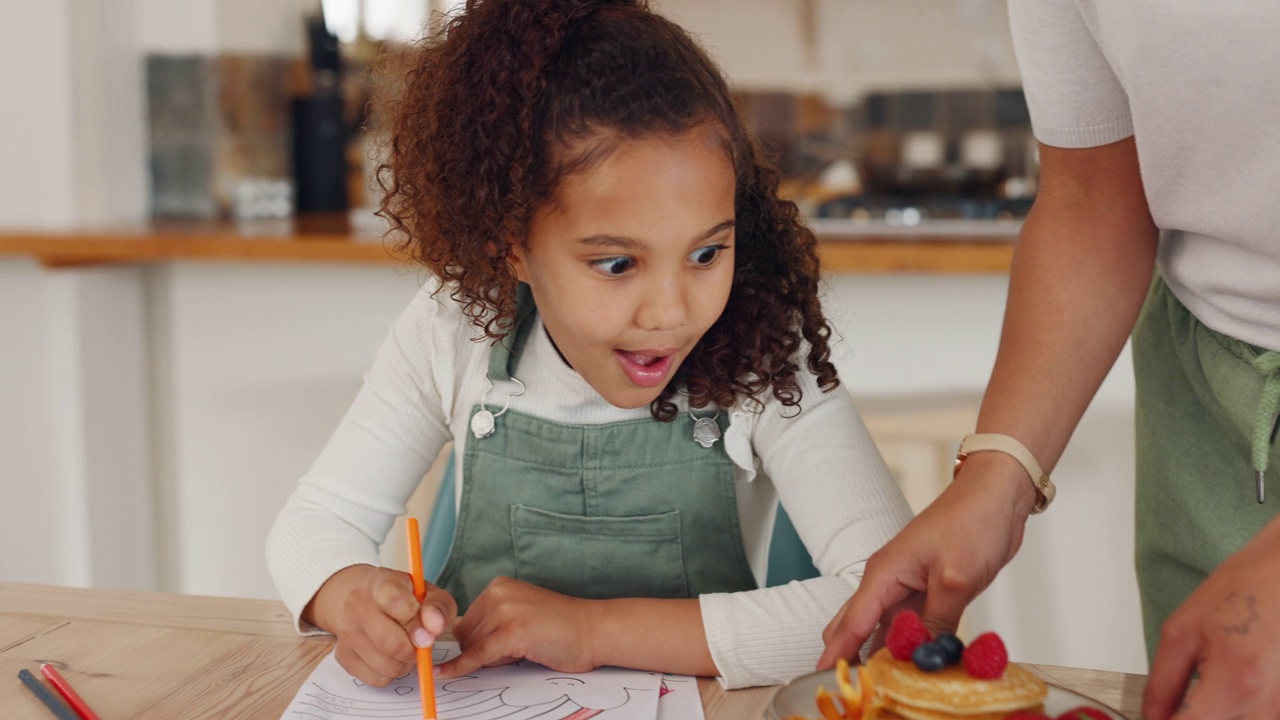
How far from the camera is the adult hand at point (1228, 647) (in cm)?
55

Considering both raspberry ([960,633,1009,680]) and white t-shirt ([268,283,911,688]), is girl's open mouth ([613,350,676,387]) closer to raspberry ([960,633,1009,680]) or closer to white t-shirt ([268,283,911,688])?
white t-shirt ([268,283,911,688])

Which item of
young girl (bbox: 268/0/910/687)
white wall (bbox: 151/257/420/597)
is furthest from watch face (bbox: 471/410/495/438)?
white wall (bbox: 151/257/420/597)

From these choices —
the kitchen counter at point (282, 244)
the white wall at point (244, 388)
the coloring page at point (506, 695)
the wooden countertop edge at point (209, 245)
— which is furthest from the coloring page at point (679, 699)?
the white wall at point (244, 388)

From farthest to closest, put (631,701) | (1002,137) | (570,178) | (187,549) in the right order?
(1002,137)
(187,549)
(570,178)
(631,701)

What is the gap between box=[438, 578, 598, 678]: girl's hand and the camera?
81cm

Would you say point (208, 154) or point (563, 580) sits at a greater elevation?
point (208, 154)

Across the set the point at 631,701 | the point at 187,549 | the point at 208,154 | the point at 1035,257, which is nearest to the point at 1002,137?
the point at 208,154

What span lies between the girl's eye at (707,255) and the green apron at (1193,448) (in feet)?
1.13

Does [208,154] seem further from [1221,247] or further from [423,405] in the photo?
[1221,247]

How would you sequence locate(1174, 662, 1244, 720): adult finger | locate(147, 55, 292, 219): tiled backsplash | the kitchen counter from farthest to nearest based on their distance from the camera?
locate(147, 55, 292, 219): tiled backsplash < the kitchen counter < locate(1174, 662, 1244, 720): adult finger

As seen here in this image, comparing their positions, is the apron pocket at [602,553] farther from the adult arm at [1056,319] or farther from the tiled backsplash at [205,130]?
the tiled backsplash at [205,130]

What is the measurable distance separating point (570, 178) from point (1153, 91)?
1.25ft

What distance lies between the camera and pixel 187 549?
230 centimetres

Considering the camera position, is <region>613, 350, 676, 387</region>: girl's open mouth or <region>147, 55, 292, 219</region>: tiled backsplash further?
<region>147, 55, 292, 219</region>: tiled backsplash
